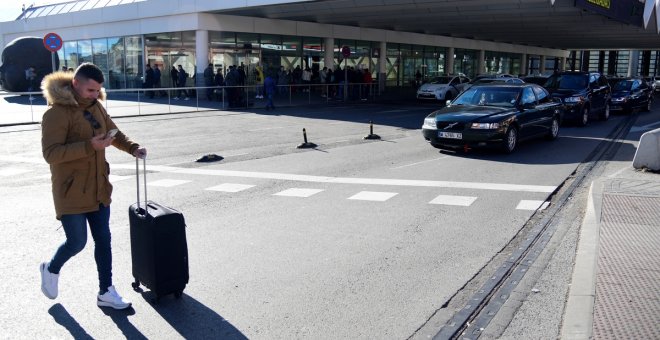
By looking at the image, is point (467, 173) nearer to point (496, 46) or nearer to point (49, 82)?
point (49, 82)

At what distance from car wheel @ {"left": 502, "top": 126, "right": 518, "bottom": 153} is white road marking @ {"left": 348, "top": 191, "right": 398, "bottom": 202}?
4.84m

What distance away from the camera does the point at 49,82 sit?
423 centimetres

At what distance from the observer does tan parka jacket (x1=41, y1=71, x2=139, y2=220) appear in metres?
4.16

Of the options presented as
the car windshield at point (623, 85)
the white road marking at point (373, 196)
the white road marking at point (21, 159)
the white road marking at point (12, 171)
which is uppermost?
the car windshield at point (623, 85)

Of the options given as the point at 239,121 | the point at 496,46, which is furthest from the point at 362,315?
the point at 496,46

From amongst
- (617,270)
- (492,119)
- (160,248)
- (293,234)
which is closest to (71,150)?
(160,248)

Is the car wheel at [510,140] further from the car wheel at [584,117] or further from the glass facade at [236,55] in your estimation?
the glass facade at [236,55]

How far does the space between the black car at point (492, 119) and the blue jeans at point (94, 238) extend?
943 cm

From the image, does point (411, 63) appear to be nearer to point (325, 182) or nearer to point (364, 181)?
point (364, 181)

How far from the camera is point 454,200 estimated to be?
8.63m

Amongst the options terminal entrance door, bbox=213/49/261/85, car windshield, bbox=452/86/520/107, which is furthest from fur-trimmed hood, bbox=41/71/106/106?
terminal entrance door, bbox=213/49/261/85

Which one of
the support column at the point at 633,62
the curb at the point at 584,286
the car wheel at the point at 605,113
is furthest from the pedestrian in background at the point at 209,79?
the support column at the point at 633,62

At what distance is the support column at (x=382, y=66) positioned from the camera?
4038 centimetres

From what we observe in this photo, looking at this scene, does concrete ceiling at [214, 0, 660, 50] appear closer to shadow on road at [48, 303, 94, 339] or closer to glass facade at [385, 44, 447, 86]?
glass facade at [385, 44, 447, 86]
